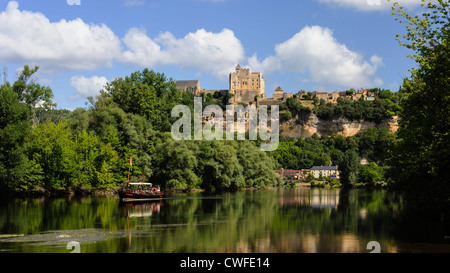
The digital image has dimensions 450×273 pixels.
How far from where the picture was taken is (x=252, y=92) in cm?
15750

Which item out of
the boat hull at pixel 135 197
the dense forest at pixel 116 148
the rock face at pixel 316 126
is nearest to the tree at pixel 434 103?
the dense forest at pixel 116 148

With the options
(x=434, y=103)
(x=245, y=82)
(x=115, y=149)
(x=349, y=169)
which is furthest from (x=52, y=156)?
(x=245, y=82)

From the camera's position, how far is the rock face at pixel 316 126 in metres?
140

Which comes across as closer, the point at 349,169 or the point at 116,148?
the point at 116,148

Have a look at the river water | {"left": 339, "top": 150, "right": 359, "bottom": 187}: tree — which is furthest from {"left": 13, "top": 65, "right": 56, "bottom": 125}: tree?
{"left": 339, "top": 150, "right": 359, "bottom": 187}: tree

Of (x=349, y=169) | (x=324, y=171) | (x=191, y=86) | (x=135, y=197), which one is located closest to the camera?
(x=135, y=197)

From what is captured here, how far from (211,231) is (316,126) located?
123124 millimetres

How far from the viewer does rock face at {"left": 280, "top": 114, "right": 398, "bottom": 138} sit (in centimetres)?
14012

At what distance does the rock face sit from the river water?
361 feet

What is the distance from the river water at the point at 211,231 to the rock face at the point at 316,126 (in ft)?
361

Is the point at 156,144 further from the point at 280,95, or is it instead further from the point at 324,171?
the point at 280,95

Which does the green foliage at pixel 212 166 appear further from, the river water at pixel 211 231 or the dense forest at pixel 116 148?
the river water at pixel 211 231

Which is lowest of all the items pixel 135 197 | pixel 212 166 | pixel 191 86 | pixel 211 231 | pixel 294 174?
pixel 294 174
